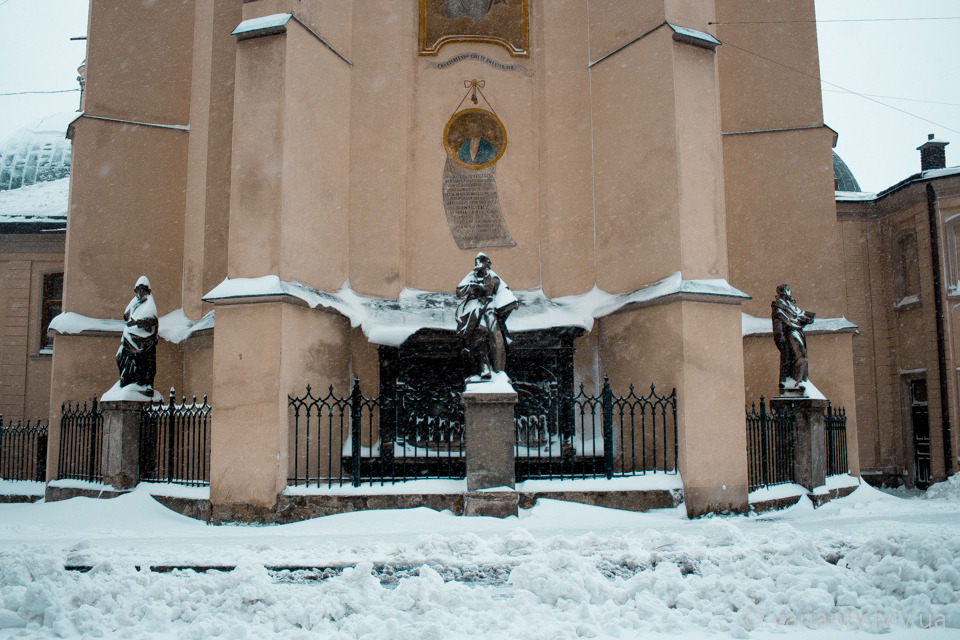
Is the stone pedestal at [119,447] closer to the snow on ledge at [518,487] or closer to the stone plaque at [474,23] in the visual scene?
the snow on ledge at [518,487]

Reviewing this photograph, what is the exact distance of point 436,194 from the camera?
13.0 meters

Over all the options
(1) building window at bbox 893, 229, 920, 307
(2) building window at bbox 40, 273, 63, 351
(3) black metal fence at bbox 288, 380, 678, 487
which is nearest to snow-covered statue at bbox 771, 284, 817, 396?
(3) black metal fence at bbox 288, 380, 678, 487

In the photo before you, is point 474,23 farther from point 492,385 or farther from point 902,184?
point 902,184

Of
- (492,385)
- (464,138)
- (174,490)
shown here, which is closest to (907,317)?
(464,138)

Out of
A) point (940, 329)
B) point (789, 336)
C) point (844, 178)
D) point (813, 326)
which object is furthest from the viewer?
point (844, 178)

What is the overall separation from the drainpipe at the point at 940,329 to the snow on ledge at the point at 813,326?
577 centimetres

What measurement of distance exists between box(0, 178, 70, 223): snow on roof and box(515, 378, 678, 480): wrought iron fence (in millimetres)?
15002

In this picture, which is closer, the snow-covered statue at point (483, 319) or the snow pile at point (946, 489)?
the snow-covered statue at point (483, 319)

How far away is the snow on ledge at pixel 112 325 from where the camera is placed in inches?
513

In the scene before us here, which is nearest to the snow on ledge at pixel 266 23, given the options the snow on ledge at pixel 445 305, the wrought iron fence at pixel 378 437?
the snow on ledge at pixel 445 305

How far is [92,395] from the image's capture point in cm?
1321

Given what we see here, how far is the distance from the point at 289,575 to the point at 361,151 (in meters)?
8.04

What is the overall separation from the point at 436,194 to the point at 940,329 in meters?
12.4

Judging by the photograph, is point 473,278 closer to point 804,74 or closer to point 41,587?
point 41,587
